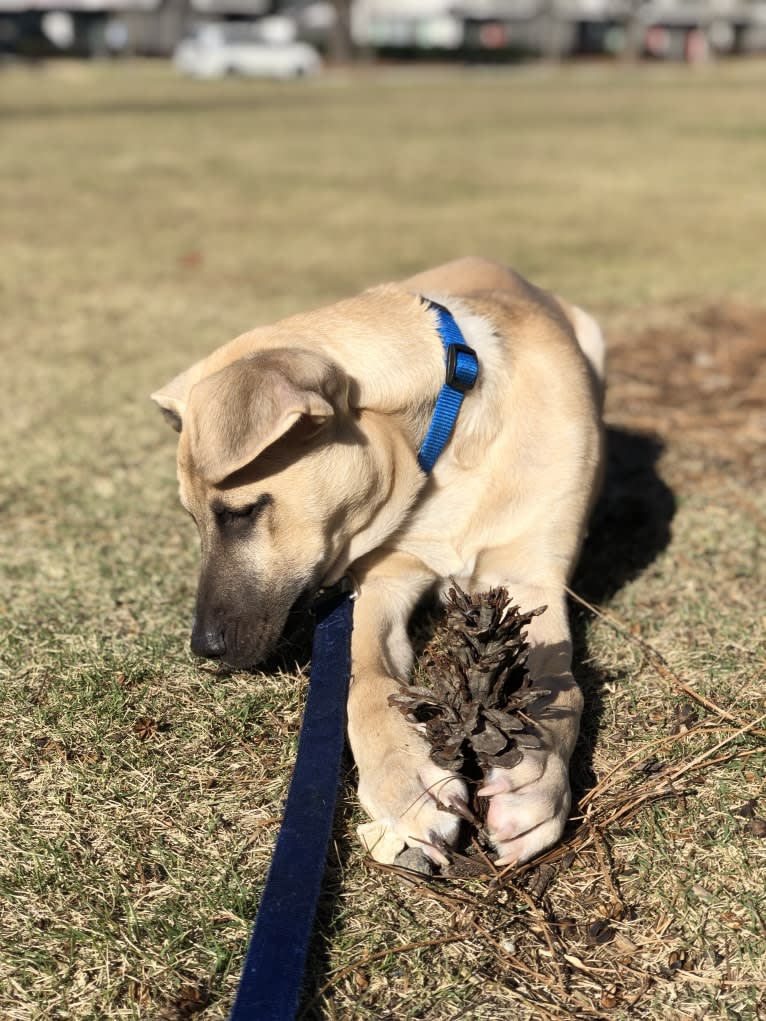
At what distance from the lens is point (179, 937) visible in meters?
2.20

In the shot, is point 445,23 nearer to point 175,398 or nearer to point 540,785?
point 175,398

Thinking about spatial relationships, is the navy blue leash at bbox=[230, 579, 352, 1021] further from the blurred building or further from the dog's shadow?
the blurred building

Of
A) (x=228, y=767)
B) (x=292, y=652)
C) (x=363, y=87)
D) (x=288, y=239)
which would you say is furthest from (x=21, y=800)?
(x=363, y=87)

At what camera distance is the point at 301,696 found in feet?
10.00

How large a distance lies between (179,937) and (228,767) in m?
0.59

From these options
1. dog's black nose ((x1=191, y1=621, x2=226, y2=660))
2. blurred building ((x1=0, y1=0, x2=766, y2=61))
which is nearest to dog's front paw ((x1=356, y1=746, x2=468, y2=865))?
dog's black nose ((x1=191, y1=621, x2=226, y2=660))

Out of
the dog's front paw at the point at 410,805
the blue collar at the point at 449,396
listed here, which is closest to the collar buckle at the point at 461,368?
the blue collar at the point at 449,396

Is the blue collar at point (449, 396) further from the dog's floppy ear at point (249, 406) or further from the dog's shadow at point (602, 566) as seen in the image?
the dog's shadow at point (602, 566)

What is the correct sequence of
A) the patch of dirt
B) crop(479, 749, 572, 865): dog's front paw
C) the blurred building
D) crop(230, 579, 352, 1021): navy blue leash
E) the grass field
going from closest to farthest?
crop(230, 579, 352, 1021): navy blue leash
the grass field
crop(479, 749, 572, 865): dog's front paw
the patch of dirt
the blurred building

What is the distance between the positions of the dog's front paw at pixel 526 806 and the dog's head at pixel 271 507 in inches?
30.7

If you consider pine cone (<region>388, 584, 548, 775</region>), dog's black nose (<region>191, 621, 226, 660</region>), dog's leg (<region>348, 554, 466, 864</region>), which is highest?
pine cone (<region>388, 584, 548, 775</region>)

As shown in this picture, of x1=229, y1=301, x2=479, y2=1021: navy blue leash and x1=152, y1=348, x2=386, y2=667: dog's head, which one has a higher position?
x1=152, y1=348, x2=386, y2=667: dog's head

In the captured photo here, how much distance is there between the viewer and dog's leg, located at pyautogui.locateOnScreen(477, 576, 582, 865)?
236 centimetres

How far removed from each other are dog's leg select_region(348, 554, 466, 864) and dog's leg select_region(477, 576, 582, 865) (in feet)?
0.34
